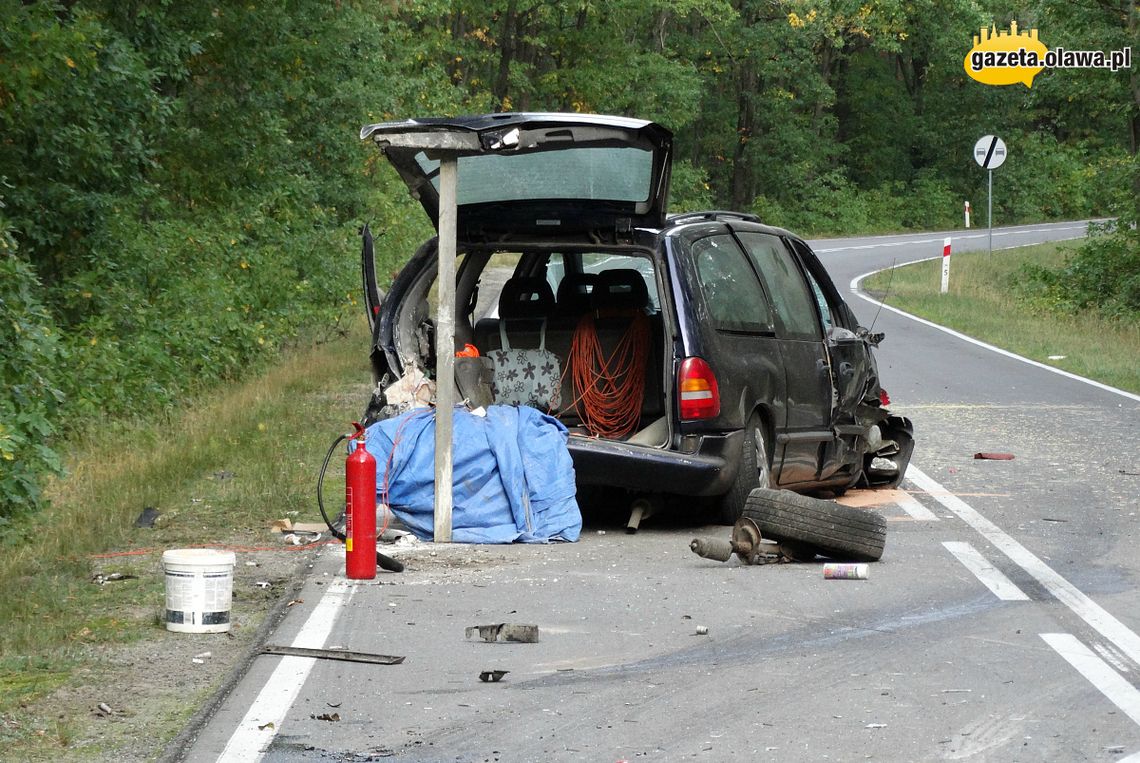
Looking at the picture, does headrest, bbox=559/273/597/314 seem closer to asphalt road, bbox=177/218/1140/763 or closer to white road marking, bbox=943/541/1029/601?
asphalt road, bbox=177/218/1140/763

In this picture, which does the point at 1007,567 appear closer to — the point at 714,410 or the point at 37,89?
the point at 714,410

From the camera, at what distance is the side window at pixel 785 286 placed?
33.5 feet

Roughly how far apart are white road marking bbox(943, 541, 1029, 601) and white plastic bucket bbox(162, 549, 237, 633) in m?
3.51

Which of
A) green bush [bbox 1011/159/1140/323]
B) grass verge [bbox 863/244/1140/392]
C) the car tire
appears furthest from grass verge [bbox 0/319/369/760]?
green bush [bbox 1011/159/1140/323]

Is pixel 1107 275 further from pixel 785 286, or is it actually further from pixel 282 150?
pixel 785 286

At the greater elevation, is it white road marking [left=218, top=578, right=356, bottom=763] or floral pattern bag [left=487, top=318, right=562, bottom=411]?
floral pattern bag [left=487, top=318, right=562, bottom=411]

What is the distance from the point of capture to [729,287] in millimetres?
9750

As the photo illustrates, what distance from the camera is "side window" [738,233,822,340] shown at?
10.2 m

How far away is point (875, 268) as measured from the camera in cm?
4062

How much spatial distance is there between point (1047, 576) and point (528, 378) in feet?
11.4

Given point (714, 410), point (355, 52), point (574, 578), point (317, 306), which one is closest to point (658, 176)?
point (714, 410)

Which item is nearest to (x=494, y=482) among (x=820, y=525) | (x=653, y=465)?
(x=653, y=465)

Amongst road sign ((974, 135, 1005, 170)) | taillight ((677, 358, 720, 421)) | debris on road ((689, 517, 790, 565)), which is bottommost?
debris on road ((689, 517, 790, 565))

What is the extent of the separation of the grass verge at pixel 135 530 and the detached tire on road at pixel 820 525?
248cm
